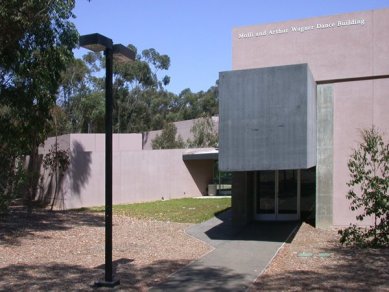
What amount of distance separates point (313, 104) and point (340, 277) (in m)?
6.02

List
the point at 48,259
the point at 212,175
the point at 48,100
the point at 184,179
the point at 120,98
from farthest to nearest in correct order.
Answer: the point at 120,98
the point at 212,175
the point at 184,179
the point at 48,100
the point at 48,259

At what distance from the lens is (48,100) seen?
13766 mm

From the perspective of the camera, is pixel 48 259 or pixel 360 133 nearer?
pixel 48 259

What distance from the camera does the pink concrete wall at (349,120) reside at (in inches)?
571

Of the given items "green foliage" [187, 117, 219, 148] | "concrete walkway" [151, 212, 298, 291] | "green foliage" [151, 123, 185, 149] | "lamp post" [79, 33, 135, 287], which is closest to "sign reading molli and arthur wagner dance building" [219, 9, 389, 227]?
"concrete walkway" [151, 212, 298, 291]

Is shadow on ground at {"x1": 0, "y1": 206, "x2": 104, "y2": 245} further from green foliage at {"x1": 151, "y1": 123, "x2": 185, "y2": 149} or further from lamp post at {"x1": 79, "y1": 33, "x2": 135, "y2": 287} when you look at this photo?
green foliage at {"x1": 151, "y1": 123, "x2": 185, "y2": 149}

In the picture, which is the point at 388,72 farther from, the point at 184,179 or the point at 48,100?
the point at 184,179

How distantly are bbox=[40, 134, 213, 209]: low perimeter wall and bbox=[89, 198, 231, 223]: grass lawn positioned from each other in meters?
2.24

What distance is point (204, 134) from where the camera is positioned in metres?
38.9

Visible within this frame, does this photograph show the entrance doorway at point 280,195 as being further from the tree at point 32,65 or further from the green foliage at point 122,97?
the green foliage at point 122,97

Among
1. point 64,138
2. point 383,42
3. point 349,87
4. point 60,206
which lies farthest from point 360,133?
point 64,138

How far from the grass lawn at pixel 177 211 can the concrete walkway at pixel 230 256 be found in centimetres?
122

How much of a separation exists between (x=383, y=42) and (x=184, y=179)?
15.9 meters

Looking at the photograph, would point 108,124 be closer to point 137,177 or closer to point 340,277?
point 340,277
